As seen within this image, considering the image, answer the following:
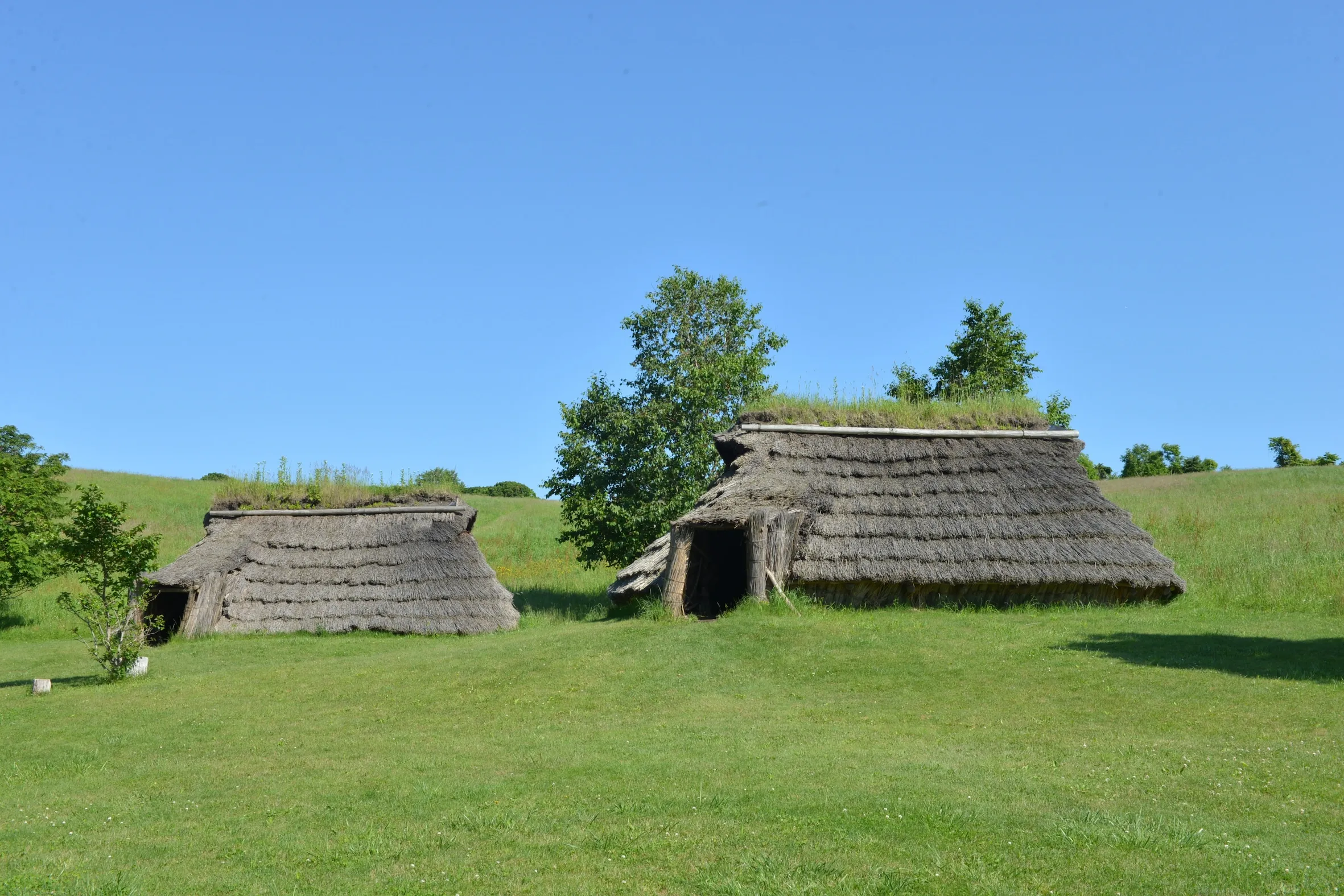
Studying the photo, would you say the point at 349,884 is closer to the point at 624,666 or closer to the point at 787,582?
the point at 624,666

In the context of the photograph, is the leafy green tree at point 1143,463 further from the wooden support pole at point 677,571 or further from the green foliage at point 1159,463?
the wooden support pole at point 677,571

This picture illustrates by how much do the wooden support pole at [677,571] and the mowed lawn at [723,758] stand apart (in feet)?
3.04

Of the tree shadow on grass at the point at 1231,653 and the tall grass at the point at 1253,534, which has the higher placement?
the tall grass at the point at 1253,534

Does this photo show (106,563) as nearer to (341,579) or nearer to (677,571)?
(341,579)

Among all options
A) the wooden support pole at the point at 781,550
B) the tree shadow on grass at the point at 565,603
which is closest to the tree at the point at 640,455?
the tree shadow on grass at the point at 565,603

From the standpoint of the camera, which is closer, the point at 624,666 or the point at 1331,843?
the point at 1331,843

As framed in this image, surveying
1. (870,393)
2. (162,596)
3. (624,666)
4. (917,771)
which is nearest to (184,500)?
(162,596)

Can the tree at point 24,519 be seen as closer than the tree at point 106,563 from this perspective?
No

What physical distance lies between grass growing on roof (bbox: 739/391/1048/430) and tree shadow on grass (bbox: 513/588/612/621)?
5879 millimetres

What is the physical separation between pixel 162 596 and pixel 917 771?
21.4 m

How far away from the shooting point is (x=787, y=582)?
2109 cm

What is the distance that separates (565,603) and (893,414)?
34.4 ft

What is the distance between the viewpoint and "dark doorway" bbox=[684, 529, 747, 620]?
75.9 ft

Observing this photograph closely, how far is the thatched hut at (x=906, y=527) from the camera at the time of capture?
68.9ft
